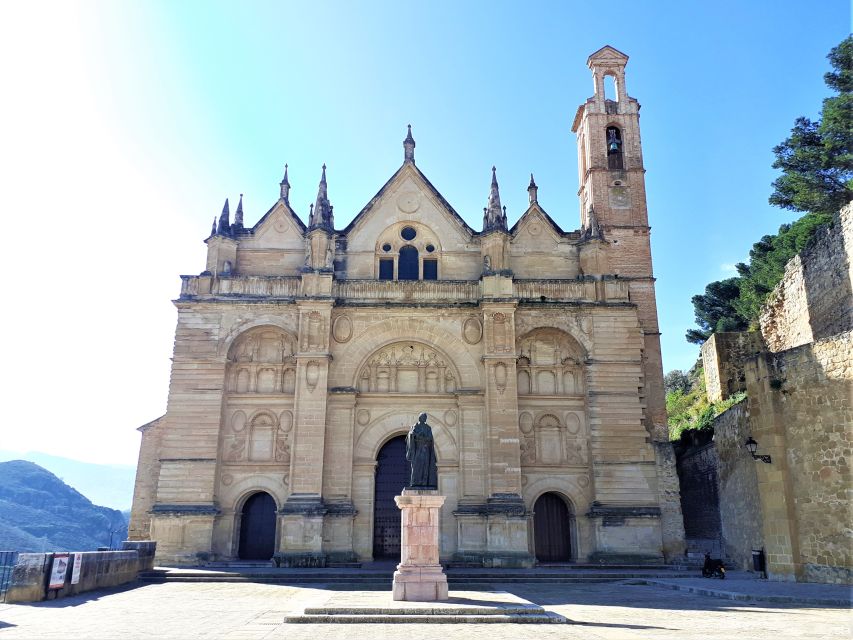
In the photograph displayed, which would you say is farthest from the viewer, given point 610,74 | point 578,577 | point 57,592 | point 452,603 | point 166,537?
point 610,74

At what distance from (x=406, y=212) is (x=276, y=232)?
19.1 feet

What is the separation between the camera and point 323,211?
1129 inches

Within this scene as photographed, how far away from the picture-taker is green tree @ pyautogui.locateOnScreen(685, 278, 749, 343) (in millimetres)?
54562

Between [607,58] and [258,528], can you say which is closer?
[258,528]

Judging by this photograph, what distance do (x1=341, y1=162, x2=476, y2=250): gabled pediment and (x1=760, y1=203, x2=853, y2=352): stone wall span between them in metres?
13.7

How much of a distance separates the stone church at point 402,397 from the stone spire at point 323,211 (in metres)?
0.09

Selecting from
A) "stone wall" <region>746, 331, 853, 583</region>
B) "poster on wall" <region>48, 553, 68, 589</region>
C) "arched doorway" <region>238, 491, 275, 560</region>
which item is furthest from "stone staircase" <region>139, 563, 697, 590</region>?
"poster on wall" <region>48, 553, 68, 589</region>

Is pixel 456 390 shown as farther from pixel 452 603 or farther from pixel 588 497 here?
pixel 452 603

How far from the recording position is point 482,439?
2583 cm

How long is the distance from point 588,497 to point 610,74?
846 inches

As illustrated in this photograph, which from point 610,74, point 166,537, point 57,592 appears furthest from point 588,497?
point 610,74

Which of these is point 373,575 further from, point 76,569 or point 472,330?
point 472,330

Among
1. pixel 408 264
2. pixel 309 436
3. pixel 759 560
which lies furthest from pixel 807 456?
pixel 408 264

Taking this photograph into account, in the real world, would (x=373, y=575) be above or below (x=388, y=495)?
below
